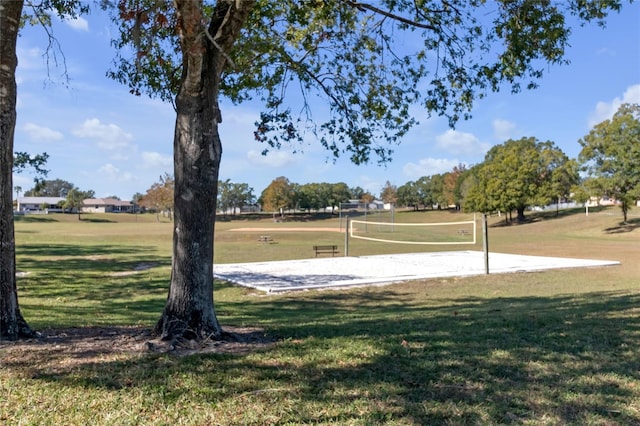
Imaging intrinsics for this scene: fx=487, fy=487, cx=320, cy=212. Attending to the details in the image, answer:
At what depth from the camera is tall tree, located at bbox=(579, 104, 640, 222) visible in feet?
144

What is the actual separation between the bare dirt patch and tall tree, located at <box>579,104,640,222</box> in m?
47.6

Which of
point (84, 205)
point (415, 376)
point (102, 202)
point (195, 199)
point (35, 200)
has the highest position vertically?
point (35, 200)

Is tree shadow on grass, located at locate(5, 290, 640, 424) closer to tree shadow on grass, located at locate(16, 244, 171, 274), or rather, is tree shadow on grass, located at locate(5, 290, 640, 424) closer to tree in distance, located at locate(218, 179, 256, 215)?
tree shadow on grass, located at locate(16, 244, 171, 274)

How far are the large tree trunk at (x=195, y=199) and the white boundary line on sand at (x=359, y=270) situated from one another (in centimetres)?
828

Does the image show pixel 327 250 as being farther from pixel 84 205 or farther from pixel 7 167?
pixel 84 205

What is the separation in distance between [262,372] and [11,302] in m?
3.01

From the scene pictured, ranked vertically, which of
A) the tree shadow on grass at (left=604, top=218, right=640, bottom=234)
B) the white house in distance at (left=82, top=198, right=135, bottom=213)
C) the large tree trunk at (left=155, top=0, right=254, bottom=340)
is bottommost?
the tree shadow on grass at (left=604, top=218, right=640, bottom=234)

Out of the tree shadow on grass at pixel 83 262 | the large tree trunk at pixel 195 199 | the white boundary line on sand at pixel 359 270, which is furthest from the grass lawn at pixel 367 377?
the tree shadow on grass at pixel 83 262

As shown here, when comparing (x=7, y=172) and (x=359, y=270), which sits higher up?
(x=7, y=172)

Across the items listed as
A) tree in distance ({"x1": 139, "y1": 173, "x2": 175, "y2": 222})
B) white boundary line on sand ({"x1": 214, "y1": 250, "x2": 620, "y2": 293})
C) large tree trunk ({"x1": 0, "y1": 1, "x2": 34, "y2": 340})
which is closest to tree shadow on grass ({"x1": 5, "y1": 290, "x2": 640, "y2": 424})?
large tree trunk ({"x1": 0, "y1": 1, "x2": 34, "y2": 340})

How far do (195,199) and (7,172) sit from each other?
2046 millimetres

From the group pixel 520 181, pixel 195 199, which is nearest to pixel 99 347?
pixel 195 199

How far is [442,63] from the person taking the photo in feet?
28.6

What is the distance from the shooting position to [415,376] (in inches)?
162
